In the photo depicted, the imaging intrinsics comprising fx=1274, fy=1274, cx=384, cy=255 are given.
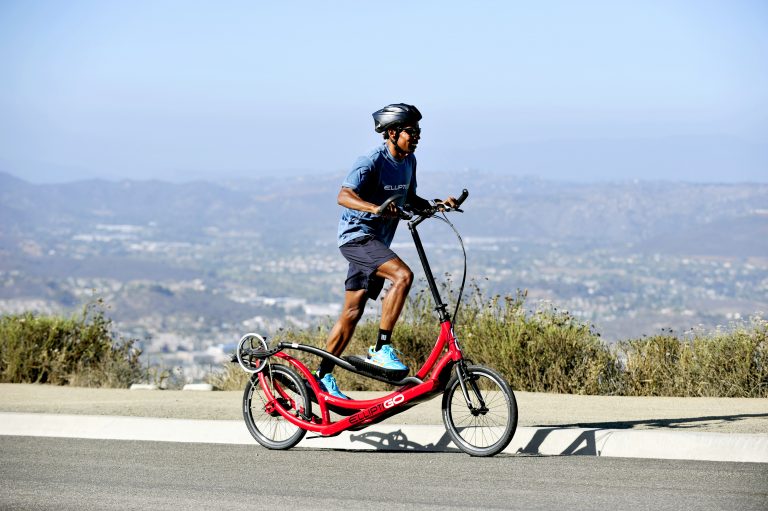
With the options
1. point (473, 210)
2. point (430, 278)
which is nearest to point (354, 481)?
point (430, 278)

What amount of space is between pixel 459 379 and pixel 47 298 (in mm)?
A: 98038

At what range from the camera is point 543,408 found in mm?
10242

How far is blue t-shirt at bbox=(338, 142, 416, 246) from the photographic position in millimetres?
8500

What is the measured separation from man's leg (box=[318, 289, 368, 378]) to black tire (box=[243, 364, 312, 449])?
0.24 meters

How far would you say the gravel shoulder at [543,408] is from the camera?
9.09 m

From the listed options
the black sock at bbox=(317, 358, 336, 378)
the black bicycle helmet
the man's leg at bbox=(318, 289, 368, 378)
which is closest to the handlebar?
the black bicycle helmet

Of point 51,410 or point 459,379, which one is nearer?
point 459,379

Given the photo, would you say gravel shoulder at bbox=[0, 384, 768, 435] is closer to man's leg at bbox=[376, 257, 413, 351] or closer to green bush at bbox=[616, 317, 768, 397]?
green bush at bbox=[616, 317, 768, 397]

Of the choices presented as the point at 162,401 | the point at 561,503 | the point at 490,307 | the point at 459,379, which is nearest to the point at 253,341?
the point at 459,379

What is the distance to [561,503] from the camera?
6430mm

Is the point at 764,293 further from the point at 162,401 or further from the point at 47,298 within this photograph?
the point at 162,401

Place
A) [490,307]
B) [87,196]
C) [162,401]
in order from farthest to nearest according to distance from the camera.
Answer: [87,196] → [490,307] → [162,401]

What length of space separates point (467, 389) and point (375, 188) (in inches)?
61.6

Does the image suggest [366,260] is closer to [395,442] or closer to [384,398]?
[384,398]
